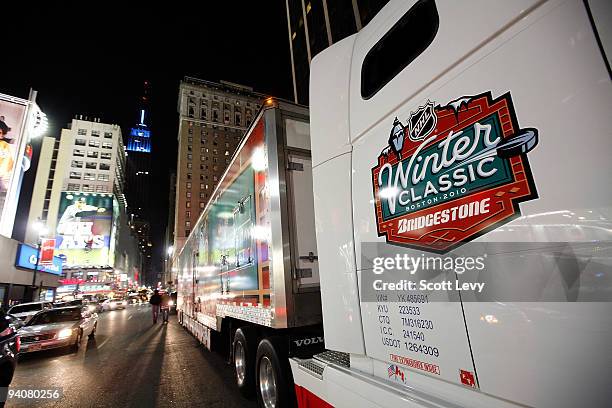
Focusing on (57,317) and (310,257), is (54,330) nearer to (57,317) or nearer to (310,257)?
(57,317)

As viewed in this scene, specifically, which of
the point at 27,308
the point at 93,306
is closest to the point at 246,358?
the point at 27,308

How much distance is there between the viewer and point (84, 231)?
60969mm

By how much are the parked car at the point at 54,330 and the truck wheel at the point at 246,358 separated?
7.99 m

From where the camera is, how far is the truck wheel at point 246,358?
4.48m

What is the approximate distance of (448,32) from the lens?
186 cm

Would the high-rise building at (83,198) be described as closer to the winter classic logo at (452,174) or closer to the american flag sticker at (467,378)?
the winter classic logo at (452,174)

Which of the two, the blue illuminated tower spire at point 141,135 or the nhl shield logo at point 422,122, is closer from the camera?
the nhl shield logo at point 422,122

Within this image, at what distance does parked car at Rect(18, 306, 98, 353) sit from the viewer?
29.6 feet

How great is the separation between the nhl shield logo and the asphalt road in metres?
4.70

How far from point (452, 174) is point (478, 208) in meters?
0.25

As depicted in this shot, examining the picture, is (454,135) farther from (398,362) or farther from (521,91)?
(398,362)

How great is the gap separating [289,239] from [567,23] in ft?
9.64

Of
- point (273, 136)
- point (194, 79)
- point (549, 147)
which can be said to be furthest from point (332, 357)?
point (194, 79)

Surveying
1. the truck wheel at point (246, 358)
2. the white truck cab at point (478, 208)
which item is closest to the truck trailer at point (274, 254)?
the truck wheel at point (246, 358)
